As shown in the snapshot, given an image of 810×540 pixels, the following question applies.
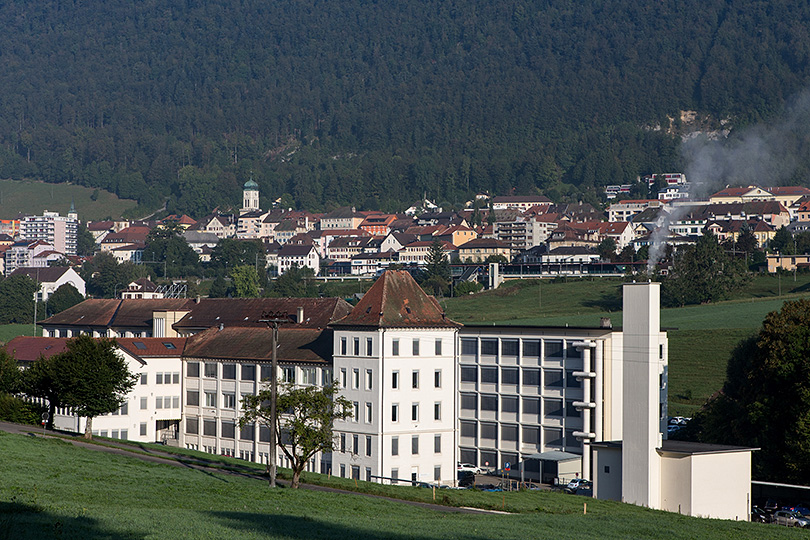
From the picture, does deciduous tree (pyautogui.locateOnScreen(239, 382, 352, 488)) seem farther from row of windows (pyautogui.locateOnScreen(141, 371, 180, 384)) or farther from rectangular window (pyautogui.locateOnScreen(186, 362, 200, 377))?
row of windows (pyautogui.locateOnScreen(141, 371, 180, 384))

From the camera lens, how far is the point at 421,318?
2872 inches

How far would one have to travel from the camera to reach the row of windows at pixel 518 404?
73.9 metres

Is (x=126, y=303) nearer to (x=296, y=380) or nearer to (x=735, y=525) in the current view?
(x=296, y=380)

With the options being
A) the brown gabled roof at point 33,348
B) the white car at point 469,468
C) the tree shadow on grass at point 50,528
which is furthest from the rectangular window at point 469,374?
the tree shadow on grass at point 50,528

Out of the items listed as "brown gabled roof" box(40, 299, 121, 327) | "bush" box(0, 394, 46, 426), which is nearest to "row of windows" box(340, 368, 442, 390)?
"bush" box(0, 394, 46, 426)

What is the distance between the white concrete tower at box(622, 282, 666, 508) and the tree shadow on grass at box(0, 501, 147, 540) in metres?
33.3

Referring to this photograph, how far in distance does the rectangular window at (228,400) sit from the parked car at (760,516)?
36.8 metres

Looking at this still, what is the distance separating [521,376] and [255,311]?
27.2 m

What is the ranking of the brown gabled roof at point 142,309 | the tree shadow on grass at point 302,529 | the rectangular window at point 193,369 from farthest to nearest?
1. the brown gabled roof at point 142,309
2. the rectangular window at point 193,369
3. the tree shadow on grass at point 302,529

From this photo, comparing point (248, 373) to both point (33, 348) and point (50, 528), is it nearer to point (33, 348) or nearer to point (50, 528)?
point (33, 348)

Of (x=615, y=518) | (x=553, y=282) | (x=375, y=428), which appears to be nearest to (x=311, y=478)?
(x=375, y=428)

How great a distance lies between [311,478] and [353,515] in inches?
696

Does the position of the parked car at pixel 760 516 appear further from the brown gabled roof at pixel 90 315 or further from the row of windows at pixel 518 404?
the brown gabled roof at pixel 90 315

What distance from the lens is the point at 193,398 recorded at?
270 feet
